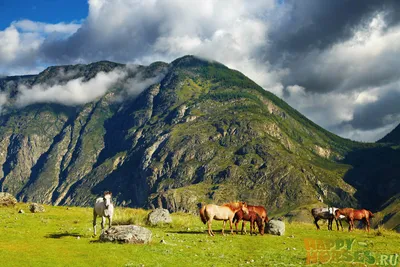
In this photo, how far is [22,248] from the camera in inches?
1041

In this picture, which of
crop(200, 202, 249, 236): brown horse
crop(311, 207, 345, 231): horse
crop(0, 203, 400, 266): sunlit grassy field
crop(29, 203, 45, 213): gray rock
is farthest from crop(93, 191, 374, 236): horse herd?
crop(29, 203, 45, 213): gray rock

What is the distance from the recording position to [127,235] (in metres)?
29.2

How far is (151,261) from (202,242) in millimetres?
8062

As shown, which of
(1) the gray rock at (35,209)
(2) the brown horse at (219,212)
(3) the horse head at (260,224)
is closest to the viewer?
(2) the brown horse at (219,212)

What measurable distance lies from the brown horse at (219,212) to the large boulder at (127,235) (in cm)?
705

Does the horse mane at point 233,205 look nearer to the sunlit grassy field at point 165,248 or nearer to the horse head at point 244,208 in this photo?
the horse head at point 244,208

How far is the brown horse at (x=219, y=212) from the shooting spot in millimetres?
35375

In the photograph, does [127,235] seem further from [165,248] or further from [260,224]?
[260,224]

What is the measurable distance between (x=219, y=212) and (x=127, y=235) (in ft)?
32.8

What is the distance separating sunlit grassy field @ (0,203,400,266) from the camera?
2414 centimetres

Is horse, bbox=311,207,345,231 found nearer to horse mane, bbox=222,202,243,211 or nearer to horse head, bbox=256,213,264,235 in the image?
horse head, bbox=256,213,264,235

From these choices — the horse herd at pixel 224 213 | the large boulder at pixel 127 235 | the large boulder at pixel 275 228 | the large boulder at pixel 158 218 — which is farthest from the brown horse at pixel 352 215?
the large boulder at pixel 127 235

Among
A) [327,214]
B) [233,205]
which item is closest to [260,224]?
[233,205]

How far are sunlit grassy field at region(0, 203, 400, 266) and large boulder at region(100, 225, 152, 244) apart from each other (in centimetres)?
74
